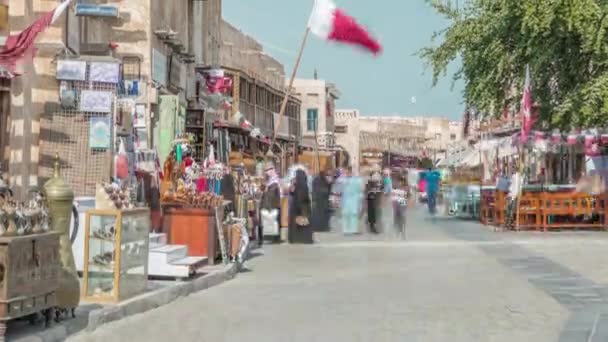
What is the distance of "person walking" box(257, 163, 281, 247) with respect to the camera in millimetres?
24297

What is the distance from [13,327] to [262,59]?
178 ft

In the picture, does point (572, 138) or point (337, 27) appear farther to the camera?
point (572, 138)

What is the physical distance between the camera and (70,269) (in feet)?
33.1

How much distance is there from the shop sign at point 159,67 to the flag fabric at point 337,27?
13.5 ft

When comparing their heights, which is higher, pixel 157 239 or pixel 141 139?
pixel 141 139

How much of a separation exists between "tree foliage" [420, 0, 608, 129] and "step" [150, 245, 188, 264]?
15.6 m

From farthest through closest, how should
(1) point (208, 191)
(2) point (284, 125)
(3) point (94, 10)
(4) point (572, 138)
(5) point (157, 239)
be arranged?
(2) point (284, 125) < (4) point (572, 138) < (1) point (208, 191) < (3) point (94, 10) < (5) point (157, 239)

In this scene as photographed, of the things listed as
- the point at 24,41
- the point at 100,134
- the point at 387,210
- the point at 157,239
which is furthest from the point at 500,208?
the point at 24,41

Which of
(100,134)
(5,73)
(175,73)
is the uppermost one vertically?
(175,73)

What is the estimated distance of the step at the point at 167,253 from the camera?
14.2 meters

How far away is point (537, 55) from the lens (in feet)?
97.0

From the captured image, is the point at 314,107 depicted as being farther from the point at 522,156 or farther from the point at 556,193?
the point at 556,193

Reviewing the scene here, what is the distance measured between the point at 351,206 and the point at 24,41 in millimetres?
14391

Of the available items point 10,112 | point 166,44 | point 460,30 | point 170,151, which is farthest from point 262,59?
point 10,112
